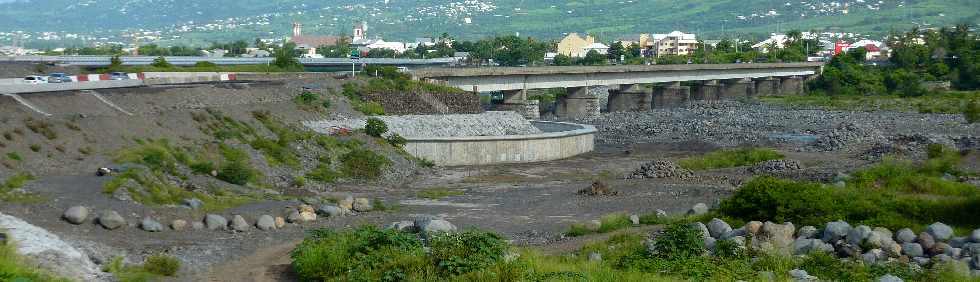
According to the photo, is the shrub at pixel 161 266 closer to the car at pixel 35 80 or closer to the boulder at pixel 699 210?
the boulder at pixel 699 210

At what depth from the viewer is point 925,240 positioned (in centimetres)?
2909

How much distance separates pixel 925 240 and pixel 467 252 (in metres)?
10.1

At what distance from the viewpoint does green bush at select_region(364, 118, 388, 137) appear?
233 feet

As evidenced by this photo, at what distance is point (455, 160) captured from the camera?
7219cm

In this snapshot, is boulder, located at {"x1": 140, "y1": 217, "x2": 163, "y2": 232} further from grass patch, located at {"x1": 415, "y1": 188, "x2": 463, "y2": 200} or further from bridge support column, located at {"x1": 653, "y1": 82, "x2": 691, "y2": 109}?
bridge support column, located at {"x1": 653, "y1": 82, "x2": 691, "y2": 109}

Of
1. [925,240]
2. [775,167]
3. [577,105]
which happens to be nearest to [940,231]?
[925,240]

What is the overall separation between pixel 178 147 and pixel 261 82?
34304 millimetres

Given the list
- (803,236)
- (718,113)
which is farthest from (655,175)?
(718,113)

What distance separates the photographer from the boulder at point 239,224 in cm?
3562

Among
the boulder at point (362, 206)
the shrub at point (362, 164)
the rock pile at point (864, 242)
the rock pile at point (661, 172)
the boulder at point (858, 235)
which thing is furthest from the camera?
the shrub at point (362, 164)

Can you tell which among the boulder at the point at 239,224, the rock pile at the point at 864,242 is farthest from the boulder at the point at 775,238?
the boulder at the point at 239,224

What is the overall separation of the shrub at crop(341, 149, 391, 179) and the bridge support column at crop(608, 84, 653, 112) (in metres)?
79.2

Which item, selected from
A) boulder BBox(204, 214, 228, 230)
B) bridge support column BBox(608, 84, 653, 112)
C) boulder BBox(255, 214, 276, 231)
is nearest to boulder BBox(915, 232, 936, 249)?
boulder BBox(255, 214, 276, 231)

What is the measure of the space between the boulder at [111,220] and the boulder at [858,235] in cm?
1652
